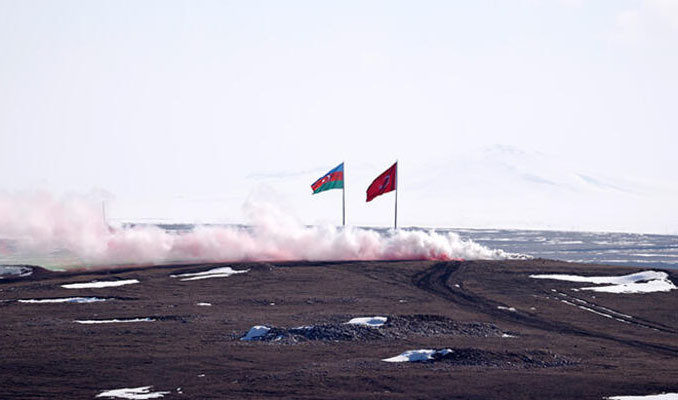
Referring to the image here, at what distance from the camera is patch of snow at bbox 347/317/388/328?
51.0 m

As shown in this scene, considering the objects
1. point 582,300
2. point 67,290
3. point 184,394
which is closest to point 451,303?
point 582,300

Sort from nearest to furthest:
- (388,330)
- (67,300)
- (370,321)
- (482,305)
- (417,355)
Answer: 1. (417,355)
2. (388,330)
3. (370,321)
4. (482,305)
5. (67,300)

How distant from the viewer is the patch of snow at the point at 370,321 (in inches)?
2008

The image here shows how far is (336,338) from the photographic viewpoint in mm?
46719

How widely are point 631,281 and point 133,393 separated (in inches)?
2011

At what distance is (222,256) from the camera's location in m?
92.2

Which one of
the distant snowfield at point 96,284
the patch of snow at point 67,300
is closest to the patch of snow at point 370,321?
the patch of snow at point 67,300

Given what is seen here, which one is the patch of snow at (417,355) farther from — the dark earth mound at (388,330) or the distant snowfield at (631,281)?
the distant snowfield at (631,281)

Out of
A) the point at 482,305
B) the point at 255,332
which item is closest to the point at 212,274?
the point at 482,305

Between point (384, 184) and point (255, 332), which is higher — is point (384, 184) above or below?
above

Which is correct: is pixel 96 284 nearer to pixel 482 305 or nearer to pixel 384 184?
pixel 384 184

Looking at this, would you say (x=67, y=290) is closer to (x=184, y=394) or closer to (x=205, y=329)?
(x=205, y=329)

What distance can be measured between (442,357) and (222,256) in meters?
53.5

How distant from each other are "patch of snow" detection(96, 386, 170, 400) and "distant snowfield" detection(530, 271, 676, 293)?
4444 centimetres
